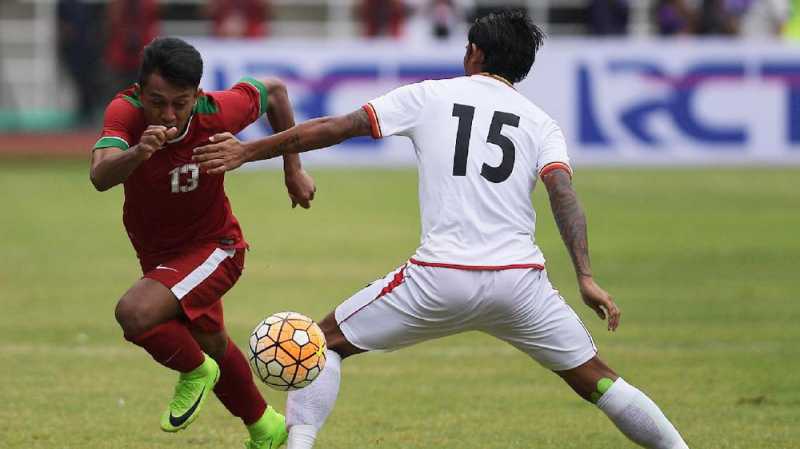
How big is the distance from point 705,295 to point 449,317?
24.4 ft

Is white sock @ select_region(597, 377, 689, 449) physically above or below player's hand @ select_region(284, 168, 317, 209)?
below

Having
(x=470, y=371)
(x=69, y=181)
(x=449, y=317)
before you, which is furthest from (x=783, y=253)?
(x=69, y=181)

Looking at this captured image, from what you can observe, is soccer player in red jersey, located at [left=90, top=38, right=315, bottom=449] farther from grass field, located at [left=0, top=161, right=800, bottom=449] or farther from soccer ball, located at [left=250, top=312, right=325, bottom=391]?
grass field, located at [left=0, top=161, right=800, bottom=449]

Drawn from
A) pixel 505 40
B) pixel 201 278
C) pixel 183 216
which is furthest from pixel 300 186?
pixel 505 40

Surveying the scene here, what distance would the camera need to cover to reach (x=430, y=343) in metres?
11.6

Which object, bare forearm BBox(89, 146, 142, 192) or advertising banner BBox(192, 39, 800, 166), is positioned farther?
advertising banner BBox(192, 39, 800, 166)

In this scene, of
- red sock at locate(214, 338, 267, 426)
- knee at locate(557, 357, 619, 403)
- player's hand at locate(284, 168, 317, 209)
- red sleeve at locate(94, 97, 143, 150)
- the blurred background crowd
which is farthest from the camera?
the blurred background crowd

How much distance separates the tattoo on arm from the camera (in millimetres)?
6500

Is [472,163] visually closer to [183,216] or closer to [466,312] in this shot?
[466,312]

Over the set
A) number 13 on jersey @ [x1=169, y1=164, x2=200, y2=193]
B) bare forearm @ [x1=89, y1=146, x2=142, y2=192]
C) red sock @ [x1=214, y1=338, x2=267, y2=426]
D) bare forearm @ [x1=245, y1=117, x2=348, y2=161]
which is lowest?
red sock @ [x1=214, y1=338, x2=267, y2=426]

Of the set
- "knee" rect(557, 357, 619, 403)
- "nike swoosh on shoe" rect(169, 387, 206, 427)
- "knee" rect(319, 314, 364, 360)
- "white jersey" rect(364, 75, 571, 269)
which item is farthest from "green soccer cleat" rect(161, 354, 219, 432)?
"knee" rect(557, 357, 619, 403)

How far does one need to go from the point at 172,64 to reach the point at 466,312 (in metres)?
1.74

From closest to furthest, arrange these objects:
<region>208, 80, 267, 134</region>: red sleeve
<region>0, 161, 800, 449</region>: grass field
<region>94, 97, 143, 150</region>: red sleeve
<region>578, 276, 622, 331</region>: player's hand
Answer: <region>578, 276, 622, 331</region>: player's hand → <region>94, 97, 143, 150</region>: red sleeve → <region>208, 80, 267, 134</region>: red sleeve → <region>0, 161, 800, 449</region>: grass field

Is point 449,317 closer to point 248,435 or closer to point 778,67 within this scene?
point 248,435
